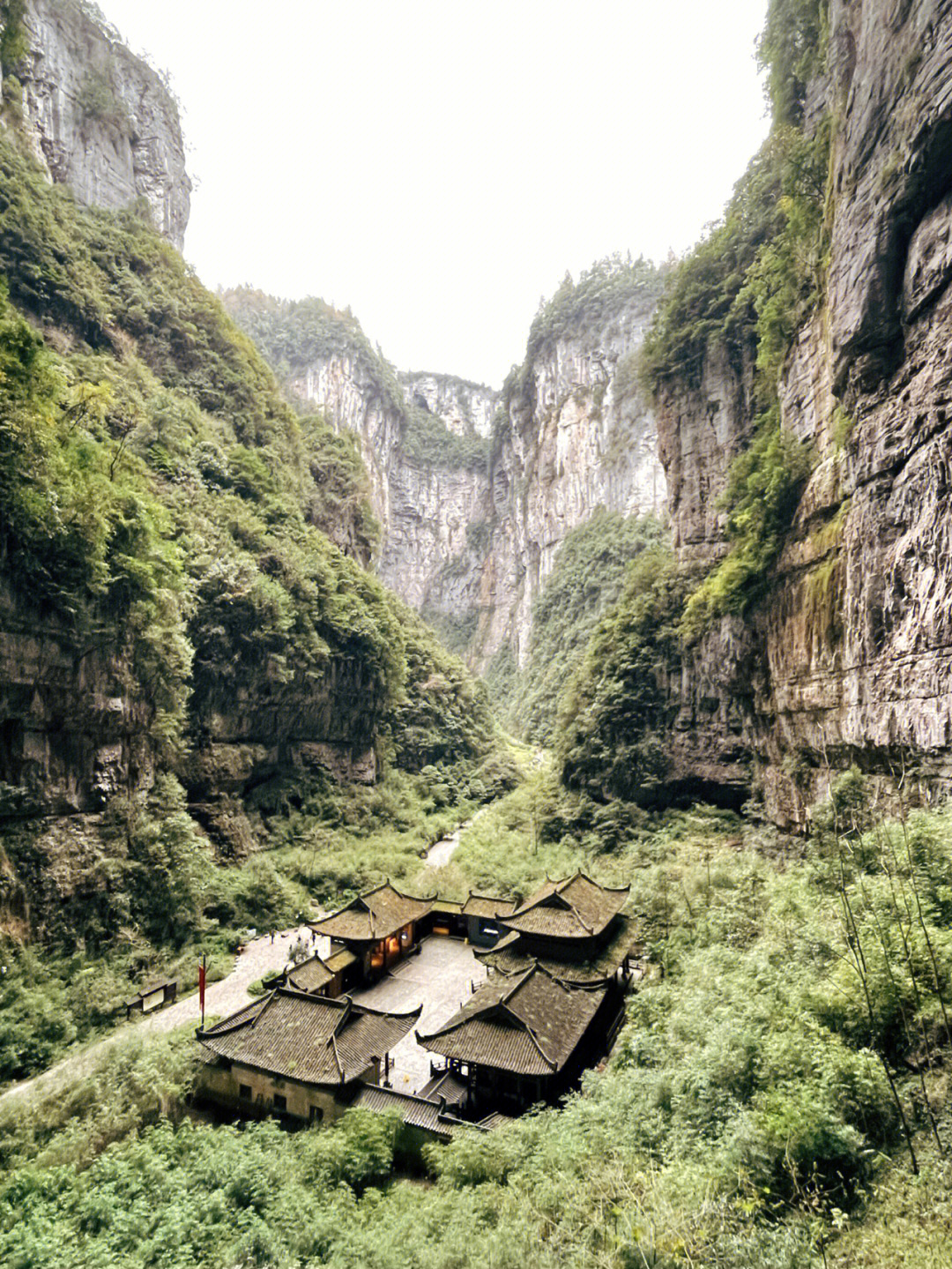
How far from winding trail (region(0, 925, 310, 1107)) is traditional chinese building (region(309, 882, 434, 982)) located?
6.70 feet

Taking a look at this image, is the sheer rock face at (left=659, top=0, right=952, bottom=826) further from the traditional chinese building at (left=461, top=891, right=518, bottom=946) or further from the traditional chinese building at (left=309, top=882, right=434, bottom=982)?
the traditional chinese building at (left=309, top=882, right=434, bottom=982)

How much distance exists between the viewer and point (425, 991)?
1956cm

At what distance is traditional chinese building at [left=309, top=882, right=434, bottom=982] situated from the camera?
796 inches

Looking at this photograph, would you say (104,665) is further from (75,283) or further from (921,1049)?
(75,283)

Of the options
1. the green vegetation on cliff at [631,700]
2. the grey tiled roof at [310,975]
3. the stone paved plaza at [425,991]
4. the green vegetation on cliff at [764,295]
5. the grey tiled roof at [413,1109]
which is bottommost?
the stone paved plaza at [425,991]

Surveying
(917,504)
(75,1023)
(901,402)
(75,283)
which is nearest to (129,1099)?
(75,1023)

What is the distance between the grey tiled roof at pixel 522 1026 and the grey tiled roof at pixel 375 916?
6373 mm

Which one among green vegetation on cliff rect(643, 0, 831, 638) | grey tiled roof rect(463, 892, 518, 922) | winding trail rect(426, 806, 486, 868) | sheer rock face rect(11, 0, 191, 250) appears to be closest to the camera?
green vegetation on cliff rect(643, 0, 831, 638)

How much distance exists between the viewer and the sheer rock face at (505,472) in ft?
246

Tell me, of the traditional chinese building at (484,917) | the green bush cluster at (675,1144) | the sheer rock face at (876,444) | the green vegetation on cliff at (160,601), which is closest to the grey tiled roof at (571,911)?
the green bush cluster at (675,1144)

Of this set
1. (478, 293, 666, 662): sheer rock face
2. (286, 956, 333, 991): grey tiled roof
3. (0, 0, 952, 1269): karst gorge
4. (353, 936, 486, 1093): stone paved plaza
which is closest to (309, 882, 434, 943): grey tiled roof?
(0, 0, 952, 1269): karst gorge

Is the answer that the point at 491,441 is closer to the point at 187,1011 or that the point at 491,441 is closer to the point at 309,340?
the point at 309,340

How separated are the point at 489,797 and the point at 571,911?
24.9 metres

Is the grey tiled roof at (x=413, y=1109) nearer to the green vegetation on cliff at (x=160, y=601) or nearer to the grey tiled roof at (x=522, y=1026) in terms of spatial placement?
the grey tiled roof at (x=522, y=1026)
